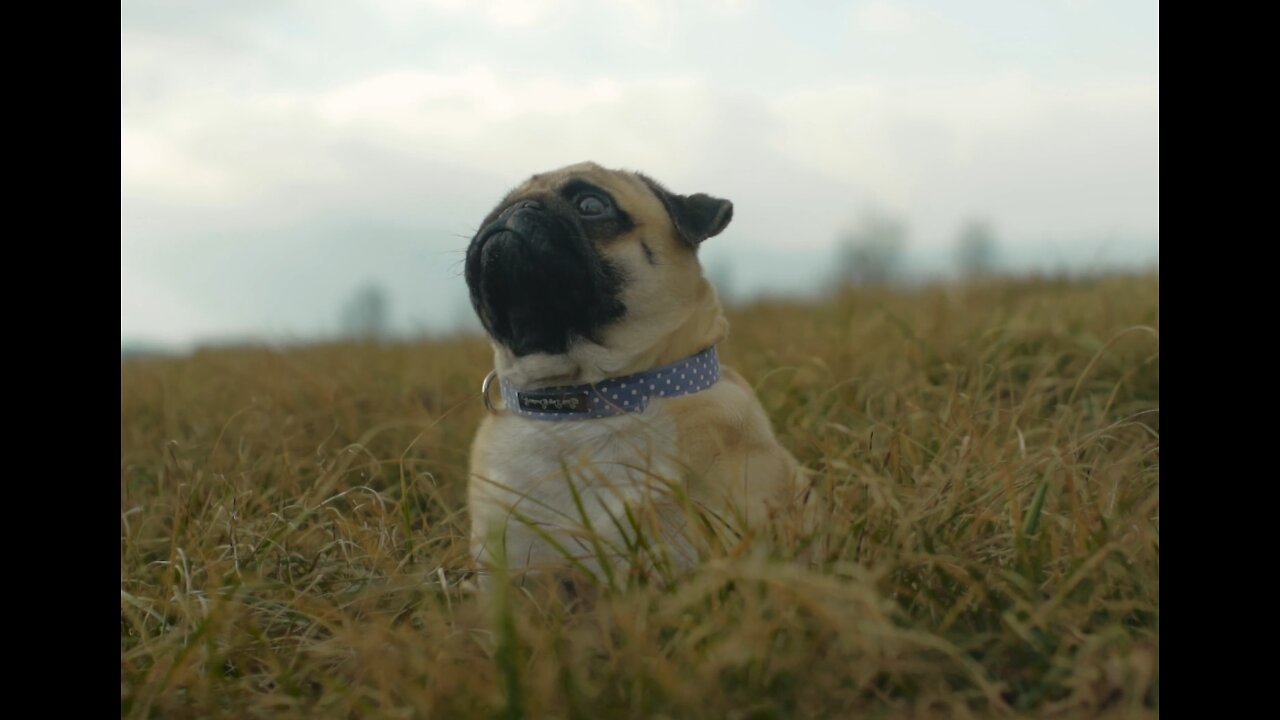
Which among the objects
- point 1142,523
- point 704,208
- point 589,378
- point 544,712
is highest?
point 704,208

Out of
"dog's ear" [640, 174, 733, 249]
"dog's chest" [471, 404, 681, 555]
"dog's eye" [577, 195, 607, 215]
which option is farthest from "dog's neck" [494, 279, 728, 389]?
"dog's eye" [577, 195, 607, 215]

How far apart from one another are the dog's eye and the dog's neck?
1.44ft

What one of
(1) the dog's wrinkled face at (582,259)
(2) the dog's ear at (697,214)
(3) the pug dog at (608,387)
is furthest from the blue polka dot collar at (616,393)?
(2) the dog's ear at (697,214)

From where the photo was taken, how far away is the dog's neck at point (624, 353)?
3.73 meters

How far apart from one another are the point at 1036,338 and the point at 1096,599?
418 cm

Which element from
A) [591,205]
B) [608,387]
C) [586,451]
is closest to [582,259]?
[591,205]

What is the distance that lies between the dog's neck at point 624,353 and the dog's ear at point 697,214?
285mm

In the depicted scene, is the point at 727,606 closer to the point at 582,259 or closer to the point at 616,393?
the point at 616,393

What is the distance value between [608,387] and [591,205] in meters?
0.71

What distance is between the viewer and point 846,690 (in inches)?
102

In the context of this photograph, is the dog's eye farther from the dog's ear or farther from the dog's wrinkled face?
the dog's ear

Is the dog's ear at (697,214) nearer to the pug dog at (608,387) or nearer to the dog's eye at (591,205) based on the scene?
the pug dog at (608,387)

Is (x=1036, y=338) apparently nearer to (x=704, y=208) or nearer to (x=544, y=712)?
(x=704, y=208)
